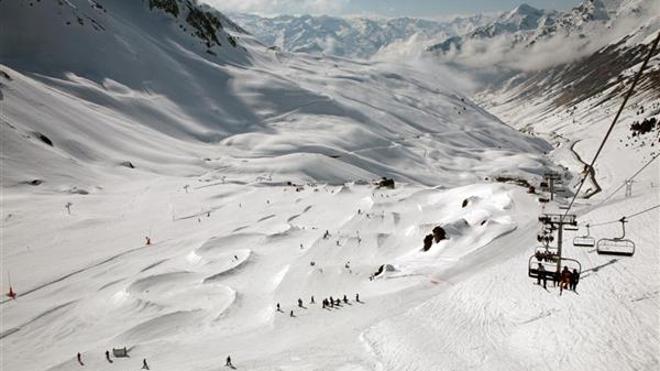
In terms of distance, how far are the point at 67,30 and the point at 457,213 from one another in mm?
164209

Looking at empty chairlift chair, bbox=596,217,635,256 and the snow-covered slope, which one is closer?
empty chairlift chair, bbox=596,217,635,256

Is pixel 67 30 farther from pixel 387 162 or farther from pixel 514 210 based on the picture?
pixel 514 210

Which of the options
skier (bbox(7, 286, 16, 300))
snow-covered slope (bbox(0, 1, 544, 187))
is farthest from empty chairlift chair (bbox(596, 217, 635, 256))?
snow-covered slope (bbox(0, 1, 544, 187))

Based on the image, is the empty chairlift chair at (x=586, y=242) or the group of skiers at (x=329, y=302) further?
the group of skiers at (x=329, y=302)

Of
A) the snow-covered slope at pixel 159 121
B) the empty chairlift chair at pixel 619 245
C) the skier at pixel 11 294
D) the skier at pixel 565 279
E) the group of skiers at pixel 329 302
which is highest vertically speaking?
the snow-covered slope at pixel 159 121

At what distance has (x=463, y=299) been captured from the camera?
40375 mm

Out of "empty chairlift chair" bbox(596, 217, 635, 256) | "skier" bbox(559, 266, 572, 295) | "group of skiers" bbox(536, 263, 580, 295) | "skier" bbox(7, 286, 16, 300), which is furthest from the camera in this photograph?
"skier" bbox(7, 286, 16, 300)

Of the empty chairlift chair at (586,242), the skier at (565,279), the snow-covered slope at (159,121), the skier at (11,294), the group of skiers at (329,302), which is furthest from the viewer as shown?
the snow-covered slope at (159,121)

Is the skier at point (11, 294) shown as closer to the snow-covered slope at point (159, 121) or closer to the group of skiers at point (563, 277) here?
the snow-covered slope at point (159, 121)

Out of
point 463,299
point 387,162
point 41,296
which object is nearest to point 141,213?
point 41,296

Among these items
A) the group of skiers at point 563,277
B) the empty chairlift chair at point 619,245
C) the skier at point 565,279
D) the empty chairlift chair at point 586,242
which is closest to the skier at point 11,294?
the group of skiers at point 563,277

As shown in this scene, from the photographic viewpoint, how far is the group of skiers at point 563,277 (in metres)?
32.3

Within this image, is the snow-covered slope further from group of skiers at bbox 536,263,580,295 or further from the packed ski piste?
group of skiers at bbox 536,263,580,295

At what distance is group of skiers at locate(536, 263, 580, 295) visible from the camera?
3228 cm
